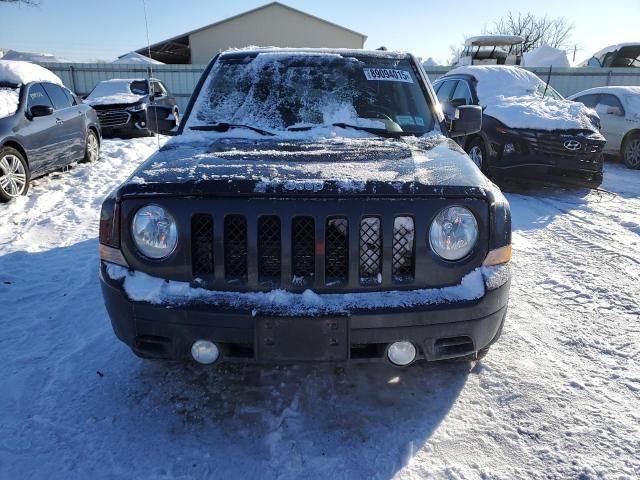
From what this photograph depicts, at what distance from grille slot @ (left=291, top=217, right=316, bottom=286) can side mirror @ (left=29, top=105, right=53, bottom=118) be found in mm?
6498

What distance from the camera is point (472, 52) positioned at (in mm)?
16750

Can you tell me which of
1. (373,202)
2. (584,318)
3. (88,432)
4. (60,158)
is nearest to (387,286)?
(373,202)

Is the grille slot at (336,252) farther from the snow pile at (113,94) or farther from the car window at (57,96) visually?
the snow pile at (113,94)

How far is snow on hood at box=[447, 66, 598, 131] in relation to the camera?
23.3ft

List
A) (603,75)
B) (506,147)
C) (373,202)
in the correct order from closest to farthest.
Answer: (373,202) → (506,147) → (603,75)

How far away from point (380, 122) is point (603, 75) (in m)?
19.8

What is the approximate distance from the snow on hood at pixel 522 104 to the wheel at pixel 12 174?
687 centimetres

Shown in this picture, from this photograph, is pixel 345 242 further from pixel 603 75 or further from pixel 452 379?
pixel 603 75

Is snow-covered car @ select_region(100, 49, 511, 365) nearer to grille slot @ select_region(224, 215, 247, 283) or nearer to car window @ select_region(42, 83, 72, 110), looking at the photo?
grille slot @ select_region(224, 215, 247, 283)

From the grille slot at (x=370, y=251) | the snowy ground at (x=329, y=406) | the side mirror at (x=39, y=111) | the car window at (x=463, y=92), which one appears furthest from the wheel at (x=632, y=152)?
the side mirror at (x=39, y=111)

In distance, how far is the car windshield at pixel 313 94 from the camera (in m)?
3.28

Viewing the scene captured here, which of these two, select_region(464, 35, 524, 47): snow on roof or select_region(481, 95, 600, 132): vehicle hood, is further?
select_region(464, 35, 524, 47): snow on roof

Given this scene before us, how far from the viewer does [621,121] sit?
385 inches

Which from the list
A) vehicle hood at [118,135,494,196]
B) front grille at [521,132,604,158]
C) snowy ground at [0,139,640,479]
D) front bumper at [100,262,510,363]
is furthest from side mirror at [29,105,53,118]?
front grille at [521,132,604,158]
